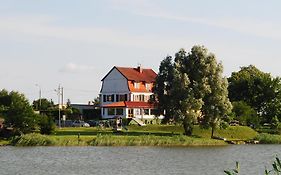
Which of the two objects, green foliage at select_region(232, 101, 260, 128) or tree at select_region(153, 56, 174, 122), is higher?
tree at select_region(153, 56, 174, 122)

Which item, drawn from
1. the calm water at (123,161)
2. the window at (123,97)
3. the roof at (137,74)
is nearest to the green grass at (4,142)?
the calm water at (123,161)

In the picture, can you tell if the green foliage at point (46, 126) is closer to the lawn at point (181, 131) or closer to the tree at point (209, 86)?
the lawn at point (181, 131)

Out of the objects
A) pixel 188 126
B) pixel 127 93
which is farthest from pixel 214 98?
pixel 127 93

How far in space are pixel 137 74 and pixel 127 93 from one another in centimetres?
482

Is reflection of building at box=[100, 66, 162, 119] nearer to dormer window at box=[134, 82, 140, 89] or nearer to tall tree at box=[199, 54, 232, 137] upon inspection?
dormer window at box=[134, 82, 140, 89]

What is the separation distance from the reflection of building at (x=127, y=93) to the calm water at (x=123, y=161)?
4358cm

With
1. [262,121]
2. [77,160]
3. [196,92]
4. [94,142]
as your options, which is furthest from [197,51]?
[77,160]

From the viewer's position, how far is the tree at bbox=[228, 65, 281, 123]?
9338cm

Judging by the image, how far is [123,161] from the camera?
43.8 m

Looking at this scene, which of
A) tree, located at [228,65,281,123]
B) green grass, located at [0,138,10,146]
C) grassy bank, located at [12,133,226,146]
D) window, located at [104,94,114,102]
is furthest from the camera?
window, located at [104,94,114,102]

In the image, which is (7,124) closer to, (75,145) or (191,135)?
(75,145)

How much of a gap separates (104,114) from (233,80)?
2209 cm

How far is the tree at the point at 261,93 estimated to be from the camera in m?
93.4

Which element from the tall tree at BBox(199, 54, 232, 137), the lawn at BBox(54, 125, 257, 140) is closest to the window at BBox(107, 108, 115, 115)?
the lawn at BBox(54, 125, 257, 140)
